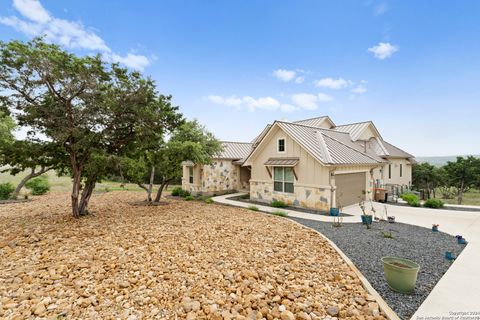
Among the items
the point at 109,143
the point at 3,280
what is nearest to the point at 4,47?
the point at 109,143

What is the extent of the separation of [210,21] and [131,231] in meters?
14.3

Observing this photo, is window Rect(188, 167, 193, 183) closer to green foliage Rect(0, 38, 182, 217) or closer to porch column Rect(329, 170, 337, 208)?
green foliage Rect(0, 38, 182, 217)

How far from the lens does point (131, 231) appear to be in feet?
25.5

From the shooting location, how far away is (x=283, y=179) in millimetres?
13930

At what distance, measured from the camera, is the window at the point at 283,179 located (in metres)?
13.6

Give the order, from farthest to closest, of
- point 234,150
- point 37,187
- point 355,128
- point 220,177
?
point 234,150, point 355,128, point 220,177, point 37,187

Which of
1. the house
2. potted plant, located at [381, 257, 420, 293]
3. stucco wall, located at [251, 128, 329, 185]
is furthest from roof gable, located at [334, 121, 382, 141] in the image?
potted plant, located at [381, 257, 420, 293]

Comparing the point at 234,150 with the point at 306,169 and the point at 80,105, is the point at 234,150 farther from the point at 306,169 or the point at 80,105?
the point at 80,105

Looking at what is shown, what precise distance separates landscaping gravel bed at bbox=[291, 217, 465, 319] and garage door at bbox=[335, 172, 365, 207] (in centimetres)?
351

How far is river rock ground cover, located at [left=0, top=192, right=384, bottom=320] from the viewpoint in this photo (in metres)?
3.62

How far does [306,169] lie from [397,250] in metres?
6.79

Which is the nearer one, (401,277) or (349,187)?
(401,277)

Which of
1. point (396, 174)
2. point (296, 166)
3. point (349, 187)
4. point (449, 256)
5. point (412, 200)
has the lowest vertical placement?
point (449, 256)

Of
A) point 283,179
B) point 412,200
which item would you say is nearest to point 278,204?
point 283,179
